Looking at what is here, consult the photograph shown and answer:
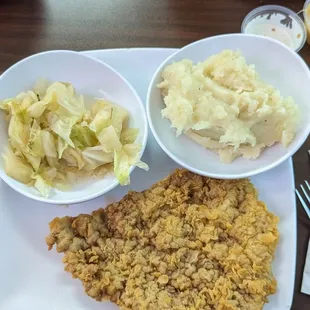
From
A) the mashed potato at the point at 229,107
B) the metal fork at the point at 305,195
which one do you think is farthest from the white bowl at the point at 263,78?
the metal fork at the point at 305,195

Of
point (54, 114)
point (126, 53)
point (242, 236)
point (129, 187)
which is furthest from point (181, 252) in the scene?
point (126, 53)

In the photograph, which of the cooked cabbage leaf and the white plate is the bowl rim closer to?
the white plate

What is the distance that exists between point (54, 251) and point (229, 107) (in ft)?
3.19

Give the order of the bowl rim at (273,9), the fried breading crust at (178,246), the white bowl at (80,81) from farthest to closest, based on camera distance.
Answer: the bowl rim at (273,9), the white bowl at (80,81), the fried breading crust at (178,246)

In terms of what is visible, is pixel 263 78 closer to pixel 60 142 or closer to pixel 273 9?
pixel 273 9

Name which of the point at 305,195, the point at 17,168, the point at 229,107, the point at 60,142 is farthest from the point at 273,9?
the point at 17,168

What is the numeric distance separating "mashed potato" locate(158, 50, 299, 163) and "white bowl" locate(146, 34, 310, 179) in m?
0.05

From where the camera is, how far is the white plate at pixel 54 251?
2.14m

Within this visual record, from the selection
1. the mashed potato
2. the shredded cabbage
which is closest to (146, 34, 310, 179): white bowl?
the mashed potato

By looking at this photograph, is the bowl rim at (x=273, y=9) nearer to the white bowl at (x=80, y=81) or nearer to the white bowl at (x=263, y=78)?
the white bowl at (x=263, y=78)

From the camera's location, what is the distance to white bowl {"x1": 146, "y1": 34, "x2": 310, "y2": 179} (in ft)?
7.20

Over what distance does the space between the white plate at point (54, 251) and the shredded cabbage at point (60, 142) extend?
142mm

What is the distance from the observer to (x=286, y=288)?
211 cm

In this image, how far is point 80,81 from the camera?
2.46 meters
